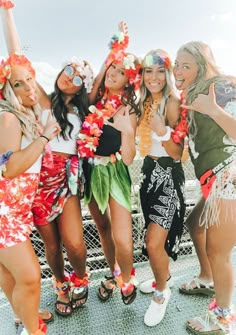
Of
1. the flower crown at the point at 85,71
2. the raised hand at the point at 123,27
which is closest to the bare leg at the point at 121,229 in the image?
the flower crown at the point at 85,71

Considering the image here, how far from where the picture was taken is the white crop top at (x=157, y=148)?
2.16 meters

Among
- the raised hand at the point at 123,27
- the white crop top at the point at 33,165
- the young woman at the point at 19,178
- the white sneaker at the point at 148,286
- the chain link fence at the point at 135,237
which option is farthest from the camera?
the chain link fence at the point at 135,237

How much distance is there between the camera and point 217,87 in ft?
6.01

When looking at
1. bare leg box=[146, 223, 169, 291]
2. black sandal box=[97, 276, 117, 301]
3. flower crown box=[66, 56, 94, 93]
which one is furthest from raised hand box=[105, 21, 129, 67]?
black sandal box=[97, 276, 117, 301]

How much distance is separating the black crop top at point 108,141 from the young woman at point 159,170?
0.17 metres

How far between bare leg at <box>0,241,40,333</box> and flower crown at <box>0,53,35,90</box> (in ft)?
2.78

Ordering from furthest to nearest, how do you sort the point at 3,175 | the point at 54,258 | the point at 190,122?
the point at 54,258
the point at 190,122
the point at 3,175

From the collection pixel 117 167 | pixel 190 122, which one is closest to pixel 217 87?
pixel 190 122

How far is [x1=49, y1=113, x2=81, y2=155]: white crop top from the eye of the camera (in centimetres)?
217

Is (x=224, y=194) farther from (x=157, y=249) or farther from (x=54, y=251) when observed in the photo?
(x=54, y=251)

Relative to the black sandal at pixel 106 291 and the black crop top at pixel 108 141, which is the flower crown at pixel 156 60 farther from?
the black sandal at pixel 106 291

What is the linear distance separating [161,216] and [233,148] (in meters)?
0.62

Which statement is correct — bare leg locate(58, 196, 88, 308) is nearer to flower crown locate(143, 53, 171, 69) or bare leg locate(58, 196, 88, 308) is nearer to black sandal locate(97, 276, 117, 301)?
black sandal locate(97, 276, 117, 301)

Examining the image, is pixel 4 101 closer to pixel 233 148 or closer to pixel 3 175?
pixel 3 175
